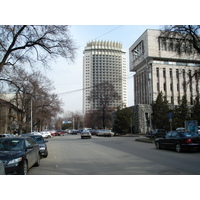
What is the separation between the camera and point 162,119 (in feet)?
107

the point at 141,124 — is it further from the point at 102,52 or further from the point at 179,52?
the point at 179,52

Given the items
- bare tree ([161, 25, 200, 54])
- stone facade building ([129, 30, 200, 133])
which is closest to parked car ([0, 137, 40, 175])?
bare tree ([161, 25, 200, 54])

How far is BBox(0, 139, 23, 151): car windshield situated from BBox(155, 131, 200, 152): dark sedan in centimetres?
1010

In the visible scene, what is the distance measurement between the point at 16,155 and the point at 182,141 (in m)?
10.7

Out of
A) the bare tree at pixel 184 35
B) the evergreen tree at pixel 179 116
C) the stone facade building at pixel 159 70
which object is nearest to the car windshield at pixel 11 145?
the bare tree at pixel 184 35

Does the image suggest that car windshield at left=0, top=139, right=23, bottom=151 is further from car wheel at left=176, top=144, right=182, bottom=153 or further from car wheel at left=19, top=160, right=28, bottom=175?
car wheel at left=176, top=144, right=182, bottom=153

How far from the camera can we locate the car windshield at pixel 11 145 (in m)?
8.63

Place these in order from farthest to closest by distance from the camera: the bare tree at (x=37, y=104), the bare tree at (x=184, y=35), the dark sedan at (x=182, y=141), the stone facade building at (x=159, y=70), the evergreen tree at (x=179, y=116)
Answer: the stone facade building at (x=159, y=70) < the bare tree at (x=37, y=104) < the evergreen tree at (x=179, y=116) < the bare tree at (x=184, y=35) < the dark sedan at (x=182, y=141)

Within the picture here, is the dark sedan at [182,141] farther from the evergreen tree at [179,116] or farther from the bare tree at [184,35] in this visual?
the evergreen tree at [179,116]

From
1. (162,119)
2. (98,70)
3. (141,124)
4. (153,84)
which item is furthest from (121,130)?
(153,84)

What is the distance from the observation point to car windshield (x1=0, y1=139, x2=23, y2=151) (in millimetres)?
8633

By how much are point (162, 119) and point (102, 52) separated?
68.4 ft

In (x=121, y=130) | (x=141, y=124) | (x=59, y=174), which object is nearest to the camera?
(x=59, y=174)

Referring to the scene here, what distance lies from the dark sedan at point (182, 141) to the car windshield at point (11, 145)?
10.1 m
